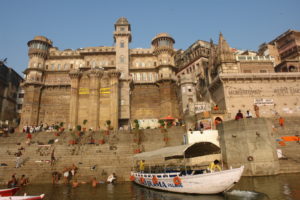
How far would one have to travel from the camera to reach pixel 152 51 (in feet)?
182

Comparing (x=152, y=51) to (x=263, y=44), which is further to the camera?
(x=263, y=44)

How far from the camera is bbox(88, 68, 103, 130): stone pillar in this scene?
38941 millimetres

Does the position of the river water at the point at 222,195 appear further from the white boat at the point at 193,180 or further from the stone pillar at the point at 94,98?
the stone pillar at the point at 94,98

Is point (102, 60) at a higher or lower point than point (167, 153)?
higher

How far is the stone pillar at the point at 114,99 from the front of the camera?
39.2 m

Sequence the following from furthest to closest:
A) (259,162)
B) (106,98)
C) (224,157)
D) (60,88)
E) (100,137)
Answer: (60,88), (106,98), (100,137), (224,157), (259,162)

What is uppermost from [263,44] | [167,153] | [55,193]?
[263,44]

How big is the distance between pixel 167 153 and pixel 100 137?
15.7 metres

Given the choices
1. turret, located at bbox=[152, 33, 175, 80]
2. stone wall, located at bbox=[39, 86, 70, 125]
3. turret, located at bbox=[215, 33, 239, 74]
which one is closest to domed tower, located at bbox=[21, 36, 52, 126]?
stone wall, located at bbox=[39, 86, 70, 125]

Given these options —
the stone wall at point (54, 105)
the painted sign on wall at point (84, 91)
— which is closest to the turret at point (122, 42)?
the painted sign on wall at point (84, 91)

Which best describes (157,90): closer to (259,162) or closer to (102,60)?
(102,60)

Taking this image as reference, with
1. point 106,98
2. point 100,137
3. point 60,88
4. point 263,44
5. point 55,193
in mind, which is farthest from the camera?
point 263,44

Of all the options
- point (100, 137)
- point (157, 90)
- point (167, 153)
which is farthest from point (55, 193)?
point (157, 90)

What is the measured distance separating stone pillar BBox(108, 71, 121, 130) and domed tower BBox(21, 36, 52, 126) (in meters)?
19.2
